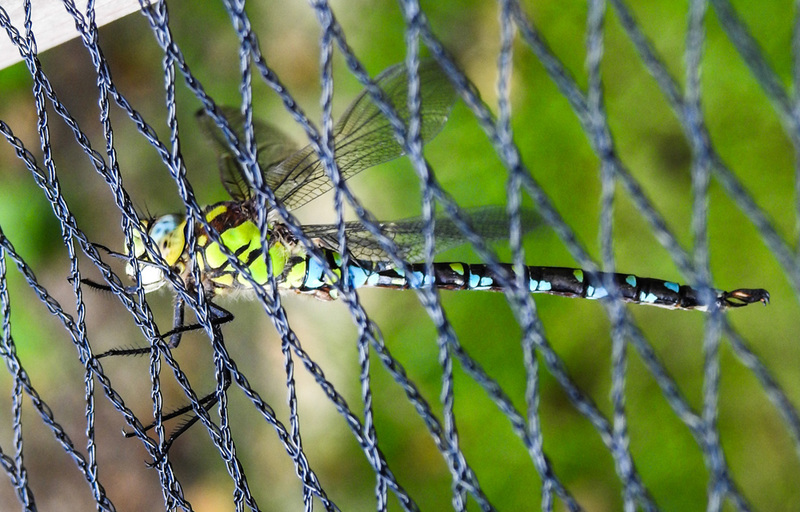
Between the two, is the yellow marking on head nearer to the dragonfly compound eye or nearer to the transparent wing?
the dragonfly compound eye

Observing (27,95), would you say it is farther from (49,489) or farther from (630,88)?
(630,88)

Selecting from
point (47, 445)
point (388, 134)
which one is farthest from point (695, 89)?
point (47, 445)

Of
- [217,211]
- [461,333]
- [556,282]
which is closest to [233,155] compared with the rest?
[217,211]

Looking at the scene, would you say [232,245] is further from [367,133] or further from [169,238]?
[367,133]

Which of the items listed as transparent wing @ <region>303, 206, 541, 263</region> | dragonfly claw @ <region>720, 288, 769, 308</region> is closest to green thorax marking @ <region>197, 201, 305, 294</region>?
transparent wing @ <region>303, 206, 541, 263</region>

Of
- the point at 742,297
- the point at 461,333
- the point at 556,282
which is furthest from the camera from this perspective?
the point at 461,333

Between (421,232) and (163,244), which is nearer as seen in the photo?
(163,244)

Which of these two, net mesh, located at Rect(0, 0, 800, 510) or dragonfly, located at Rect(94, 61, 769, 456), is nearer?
dragonfly, located at Rect(94, 61, 769, 456)

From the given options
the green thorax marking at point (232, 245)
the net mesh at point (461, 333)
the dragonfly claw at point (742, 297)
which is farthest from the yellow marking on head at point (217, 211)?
the dragonfly claw at point (742, 297)
